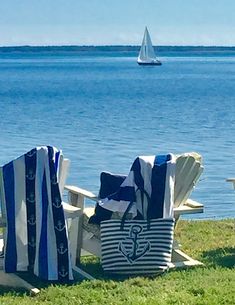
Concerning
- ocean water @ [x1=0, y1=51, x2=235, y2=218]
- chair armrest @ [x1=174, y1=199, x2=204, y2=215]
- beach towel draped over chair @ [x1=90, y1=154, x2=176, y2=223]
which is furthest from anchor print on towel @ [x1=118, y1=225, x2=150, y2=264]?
ocean water @ [x1=0, y1=51, x2=235, y2=218]

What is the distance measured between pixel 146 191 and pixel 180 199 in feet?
1.54

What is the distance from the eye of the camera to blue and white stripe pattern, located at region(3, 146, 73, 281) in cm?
661

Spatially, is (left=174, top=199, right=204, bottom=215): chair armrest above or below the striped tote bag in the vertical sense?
above

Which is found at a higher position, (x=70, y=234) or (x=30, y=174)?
(x=30, y=174)

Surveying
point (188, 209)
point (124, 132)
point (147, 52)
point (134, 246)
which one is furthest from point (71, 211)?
point (147, 52)

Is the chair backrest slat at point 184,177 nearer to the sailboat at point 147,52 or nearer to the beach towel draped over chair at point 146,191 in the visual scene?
the beach towel draped over chair at point 146,191

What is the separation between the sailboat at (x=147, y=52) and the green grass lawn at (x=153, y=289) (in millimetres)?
80763

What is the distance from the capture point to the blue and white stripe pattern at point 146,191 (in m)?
6.85

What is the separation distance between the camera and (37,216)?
6.63 metres

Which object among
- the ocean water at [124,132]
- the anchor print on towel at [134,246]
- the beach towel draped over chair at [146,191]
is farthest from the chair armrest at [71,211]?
the ocean water at [124,132]

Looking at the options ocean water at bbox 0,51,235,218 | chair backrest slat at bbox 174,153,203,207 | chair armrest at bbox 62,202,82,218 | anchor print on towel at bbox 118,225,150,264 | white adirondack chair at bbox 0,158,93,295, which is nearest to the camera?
white adirondack chair at bbox 0,158,93,295

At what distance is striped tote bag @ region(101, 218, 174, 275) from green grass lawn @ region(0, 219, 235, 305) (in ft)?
0.35

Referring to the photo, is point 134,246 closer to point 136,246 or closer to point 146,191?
point 136,246

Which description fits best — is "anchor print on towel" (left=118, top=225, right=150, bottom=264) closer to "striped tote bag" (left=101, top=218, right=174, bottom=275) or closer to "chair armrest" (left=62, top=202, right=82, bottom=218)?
"striped tote bag" (left=101, top=218, right=174, bottom=275)
